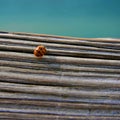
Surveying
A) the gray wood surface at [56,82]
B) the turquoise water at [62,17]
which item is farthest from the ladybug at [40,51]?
the turquoise water at [62,17]

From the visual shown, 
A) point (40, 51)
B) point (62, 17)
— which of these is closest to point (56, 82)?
point (40, 51)

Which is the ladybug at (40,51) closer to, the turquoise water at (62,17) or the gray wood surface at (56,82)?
the gray wood surface at (56,82)

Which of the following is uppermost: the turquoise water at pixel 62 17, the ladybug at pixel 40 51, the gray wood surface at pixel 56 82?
the turquoise water at pixel 62 17

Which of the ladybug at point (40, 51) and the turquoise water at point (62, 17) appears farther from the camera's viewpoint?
the turquoise water at point (62, 17)

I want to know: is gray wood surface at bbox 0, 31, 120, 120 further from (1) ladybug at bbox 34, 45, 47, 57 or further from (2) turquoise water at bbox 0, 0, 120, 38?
(2) turquoise water at bbox 0, 0, 120, 38

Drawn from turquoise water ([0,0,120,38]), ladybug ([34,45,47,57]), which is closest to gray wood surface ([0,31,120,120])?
ladybug ([34,45,47,57])

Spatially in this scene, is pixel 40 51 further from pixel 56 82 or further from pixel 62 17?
pixel 62 17
